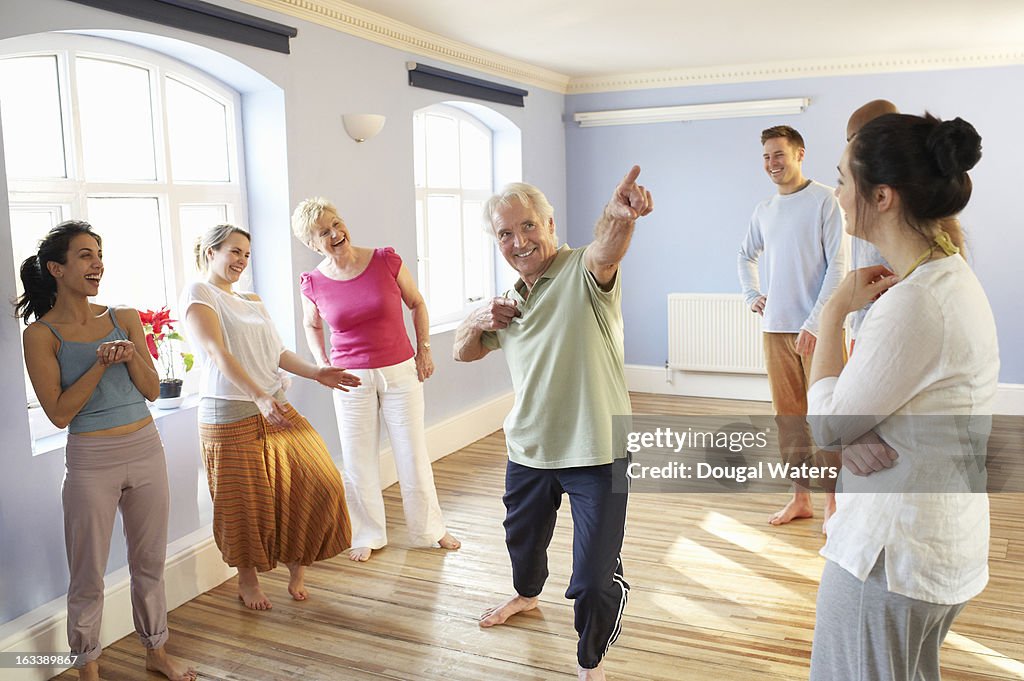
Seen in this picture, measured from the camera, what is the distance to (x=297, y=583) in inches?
133

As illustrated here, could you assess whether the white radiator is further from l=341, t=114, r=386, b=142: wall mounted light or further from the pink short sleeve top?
the pink short sleeve top

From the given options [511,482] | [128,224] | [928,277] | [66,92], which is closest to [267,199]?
[128,224]

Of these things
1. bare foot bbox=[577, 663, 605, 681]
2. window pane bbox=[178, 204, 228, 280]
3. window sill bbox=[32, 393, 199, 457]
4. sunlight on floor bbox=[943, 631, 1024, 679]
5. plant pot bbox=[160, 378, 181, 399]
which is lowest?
sunlight on floor bbox=[943, 631, 1024, 679]

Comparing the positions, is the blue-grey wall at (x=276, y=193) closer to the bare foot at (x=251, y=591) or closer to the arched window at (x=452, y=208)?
the bare foot at (x=251, y=591)

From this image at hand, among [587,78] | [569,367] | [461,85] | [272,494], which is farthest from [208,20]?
[587,78]

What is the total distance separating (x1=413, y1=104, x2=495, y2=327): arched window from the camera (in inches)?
223

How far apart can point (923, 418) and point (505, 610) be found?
83.4 inches

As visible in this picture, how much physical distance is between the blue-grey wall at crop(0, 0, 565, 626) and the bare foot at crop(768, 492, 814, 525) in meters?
2.24

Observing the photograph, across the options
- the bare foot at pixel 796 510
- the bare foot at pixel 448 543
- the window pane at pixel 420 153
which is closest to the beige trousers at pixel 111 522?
the bare foot at pixel 448 543

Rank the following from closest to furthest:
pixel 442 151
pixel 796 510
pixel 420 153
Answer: pixel 796 510 → pixel 420 153 → pixel 442 151

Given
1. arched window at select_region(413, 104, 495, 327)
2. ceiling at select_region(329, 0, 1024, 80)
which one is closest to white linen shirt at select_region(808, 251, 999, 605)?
ceiling at select_region(329, 0, 1024, 80)

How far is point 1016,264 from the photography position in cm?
599

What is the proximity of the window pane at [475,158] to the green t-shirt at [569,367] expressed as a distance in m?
3.93

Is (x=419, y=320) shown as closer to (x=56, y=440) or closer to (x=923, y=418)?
(x=56, y=440)
